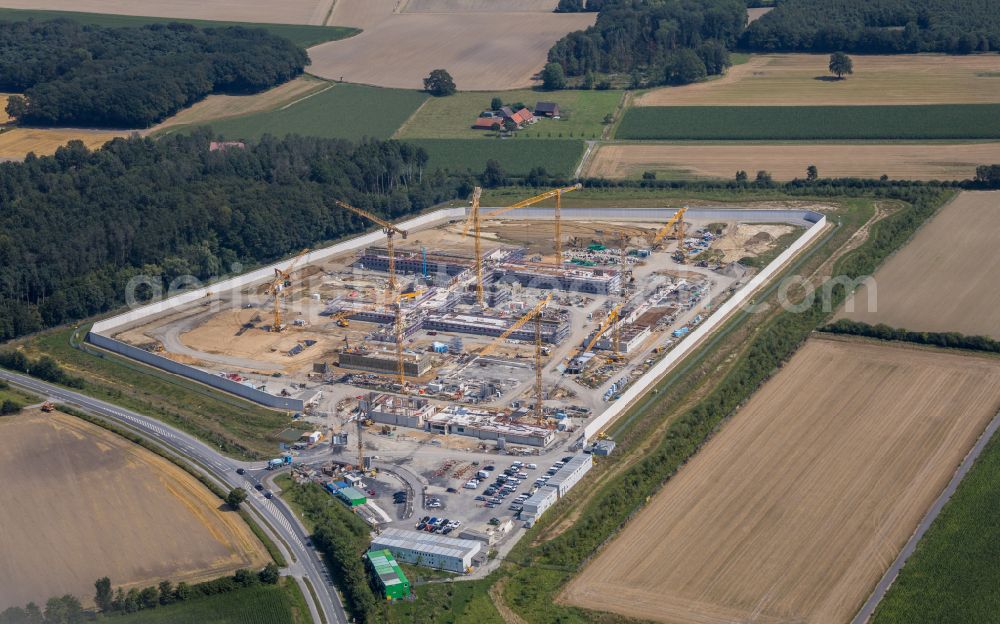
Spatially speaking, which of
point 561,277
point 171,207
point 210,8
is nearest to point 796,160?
point 561,277

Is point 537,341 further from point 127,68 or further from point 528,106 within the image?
point 127,68

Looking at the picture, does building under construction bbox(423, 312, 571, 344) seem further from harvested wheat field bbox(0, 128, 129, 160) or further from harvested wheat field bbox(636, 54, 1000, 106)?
harvested wheat field bbox(636, 54, 1000, 106)

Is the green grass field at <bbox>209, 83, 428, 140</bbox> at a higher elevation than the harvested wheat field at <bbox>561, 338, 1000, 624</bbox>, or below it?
higher

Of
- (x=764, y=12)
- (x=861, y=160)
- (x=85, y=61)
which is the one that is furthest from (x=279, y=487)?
(x=764, y=12)

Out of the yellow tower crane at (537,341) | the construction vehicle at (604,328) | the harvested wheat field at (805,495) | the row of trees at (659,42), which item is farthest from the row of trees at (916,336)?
the row of trees at (659,42)

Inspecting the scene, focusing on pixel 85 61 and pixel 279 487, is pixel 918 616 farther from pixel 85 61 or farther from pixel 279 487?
pixel 85 61

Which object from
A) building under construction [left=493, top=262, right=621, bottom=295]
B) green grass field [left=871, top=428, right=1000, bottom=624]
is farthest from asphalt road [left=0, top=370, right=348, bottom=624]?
building under construction [left=493, top=262, right=621, bottom=295]
